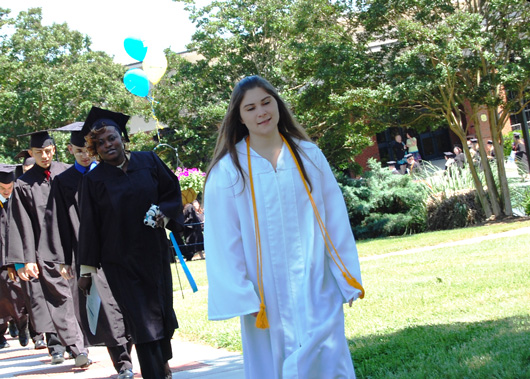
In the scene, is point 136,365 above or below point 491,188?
below

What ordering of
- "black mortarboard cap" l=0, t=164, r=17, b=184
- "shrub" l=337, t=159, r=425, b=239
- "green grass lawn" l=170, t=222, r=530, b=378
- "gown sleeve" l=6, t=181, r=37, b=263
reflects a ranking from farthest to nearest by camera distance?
1. "shrub" l=337, t=159, r=425, b=239
2. "black mortarboard cap" l=0, t=164, r=17, b=184
3. "gown sleeve" l=6, t=181, r=37, b=263
4. "green grass lawn" l=170, t=222, r=530, b=378

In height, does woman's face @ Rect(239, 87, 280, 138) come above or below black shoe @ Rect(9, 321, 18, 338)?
above

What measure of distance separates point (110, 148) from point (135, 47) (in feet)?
38.6

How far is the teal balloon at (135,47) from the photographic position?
16688 millimetres

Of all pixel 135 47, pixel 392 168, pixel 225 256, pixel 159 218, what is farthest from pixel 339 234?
pixel 392 168

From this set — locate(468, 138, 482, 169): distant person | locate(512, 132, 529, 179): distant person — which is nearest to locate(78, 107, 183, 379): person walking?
locate(468, 138, 482, 169): distant person

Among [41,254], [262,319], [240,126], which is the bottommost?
[262,319]

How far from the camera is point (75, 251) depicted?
7117mm

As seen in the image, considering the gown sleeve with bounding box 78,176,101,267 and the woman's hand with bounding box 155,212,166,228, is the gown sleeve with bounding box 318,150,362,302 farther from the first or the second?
the gown sleeve with bounding box 78,176,101,267

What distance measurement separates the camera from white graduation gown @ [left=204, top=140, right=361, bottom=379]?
3727 millimetres

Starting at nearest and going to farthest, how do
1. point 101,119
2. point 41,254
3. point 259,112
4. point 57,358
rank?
point 259,112, point 101,119, point 41,254, point 57,358

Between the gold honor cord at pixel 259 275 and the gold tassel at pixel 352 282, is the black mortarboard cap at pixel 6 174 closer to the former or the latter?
the gold honor cord at pixel 259 275

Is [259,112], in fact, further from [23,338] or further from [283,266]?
[23,338]

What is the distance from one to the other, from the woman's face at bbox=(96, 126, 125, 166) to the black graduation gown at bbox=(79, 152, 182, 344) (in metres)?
0.06
